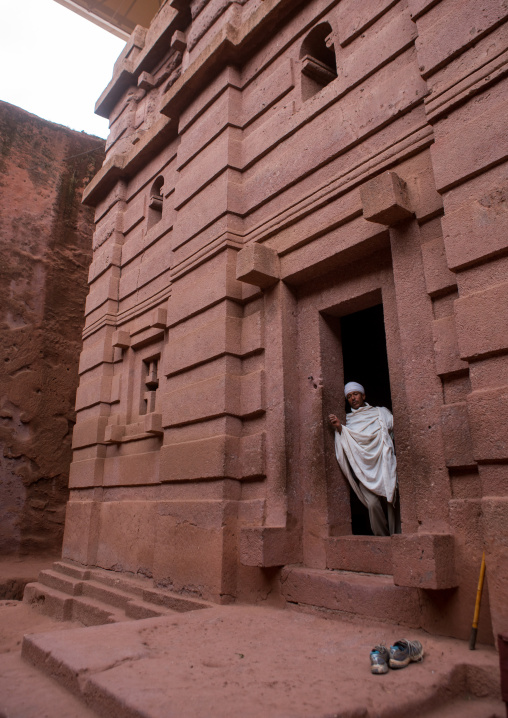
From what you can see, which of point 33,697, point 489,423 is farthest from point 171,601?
point 489,423

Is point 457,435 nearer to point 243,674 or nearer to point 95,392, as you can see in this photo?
point 243,674

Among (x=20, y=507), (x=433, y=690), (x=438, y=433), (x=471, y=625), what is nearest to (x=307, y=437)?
(x=438, y=433)

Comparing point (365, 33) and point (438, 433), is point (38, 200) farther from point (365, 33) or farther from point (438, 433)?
point (438, 433)

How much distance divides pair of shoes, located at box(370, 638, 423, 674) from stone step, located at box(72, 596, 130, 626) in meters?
3.58

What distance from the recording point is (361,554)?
4.41 metres

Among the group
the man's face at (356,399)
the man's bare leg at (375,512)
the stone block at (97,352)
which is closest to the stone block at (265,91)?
the man's face at (356,399)

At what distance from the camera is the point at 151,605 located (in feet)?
18.1

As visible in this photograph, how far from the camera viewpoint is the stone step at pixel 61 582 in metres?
7.13

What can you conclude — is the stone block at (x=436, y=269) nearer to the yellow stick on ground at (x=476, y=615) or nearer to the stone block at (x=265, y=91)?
the yellow stick on ground at (x=476, y=615)

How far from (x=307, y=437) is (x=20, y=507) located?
8.16 metres

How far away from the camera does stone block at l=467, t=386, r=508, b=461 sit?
3248mm

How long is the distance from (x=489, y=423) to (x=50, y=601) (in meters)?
6.58

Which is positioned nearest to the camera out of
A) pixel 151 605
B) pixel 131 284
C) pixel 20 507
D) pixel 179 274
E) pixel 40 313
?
pixel 151 605

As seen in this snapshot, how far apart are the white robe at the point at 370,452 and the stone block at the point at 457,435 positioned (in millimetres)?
1002
